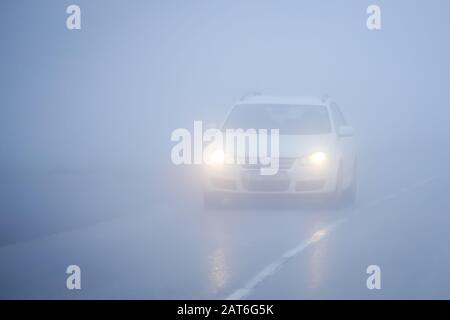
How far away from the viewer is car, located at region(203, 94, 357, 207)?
530 inches

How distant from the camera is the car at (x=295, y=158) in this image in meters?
13.5

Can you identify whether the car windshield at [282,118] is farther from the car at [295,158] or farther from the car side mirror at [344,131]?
the car side mirror at [344,131]

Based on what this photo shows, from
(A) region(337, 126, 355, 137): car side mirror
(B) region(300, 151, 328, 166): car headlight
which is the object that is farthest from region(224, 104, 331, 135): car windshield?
(B) region(300, 151, 328, 166): car headlight

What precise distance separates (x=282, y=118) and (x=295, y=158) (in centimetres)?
176

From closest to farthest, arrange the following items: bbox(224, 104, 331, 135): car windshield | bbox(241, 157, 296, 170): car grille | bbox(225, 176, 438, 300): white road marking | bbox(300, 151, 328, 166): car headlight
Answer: bbox(225, 176, 438, 300): white road marking < bbox(241, 157, 296, 170): car grille < bbox(300, 151, 328, 166): car headlight < bbox(224, 104, 331, 135): car windshield

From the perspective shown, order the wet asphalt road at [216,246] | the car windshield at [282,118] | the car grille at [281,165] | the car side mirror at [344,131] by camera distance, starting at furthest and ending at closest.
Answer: the car windshield at [282,118]
the car side mirror at [344,131]
the car grille at [281,165]
the wet asphalt road at [216,246]

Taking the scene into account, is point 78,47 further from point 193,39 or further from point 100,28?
point 193,39

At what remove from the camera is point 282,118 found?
15.2 metres

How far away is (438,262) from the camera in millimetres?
9359

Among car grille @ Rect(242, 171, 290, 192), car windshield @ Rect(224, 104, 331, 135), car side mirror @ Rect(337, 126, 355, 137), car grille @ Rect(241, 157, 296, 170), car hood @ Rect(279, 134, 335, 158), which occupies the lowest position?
car grille @ Rect(242, 171, 290, 192)

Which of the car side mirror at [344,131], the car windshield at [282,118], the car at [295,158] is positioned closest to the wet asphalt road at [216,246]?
the car at [295,158]

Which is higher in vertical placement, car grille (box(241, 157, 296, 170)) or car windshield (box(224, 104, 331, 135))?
car windshield (box(224, 104, 331, 135))

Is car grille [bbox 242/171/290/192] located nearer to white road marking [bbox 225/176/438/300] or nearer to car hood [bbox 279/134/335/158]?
car hood [bbox 279/134/335/158]

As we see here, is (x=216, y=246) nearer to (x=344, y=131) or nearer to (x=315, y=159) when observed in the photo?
(x=315, y=159)
